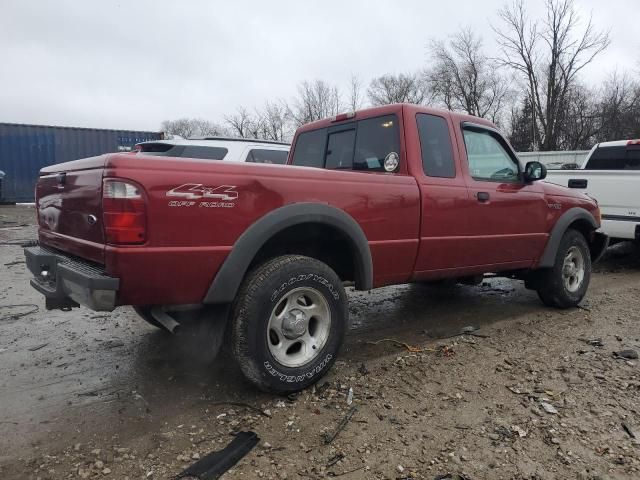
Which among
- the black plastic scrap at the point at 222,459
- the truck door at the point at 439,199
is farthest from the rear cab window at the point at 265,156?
the black plastic scrap at the point at 222,459

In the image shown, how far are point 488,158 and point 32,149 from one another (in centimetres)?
1713

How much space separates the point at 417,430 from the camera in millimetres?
2734

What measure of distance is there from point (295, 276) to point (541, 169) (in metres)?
2.95

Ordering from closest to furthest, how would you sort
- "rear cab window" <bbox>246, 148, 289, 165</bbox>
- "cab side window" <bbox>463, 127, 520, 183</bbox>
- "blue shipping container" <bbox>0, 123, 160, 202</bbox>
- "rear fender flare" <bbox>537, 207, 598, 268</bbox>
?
"cab side window" <bbox>463, 127, 520, 183</bbox>, "rear fender flare" <bbox>537, 207, 598, 268</bbox>, "rear cab window" <bbox>246, 148, 289, 165</bbox>, "blue shipping container" <bbox>0, 123, 160, 202</bbox>

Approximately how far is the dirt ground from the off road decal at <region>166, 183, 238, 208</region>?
1282 millimetres

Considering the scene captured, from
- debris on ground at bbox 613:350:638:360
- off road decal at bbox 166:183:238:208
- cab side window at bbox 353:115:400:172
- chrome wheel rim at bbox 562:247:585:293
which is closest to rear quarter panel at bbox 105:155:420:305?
off road decal at bbox 166:183:238:208

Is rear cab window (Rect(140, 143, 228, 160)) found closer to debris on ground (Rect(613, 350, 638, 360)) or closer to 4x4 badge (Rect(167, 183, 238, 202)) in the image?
4x4 badge (Rect(167, 183, 238, 202))

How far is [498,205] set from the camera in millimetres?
4344

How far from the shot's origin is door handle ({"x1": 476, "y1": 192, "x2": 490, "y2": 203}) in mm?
4152

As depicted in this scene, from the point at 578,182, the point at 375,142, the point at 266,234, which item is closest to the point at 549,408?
the point at 266,234

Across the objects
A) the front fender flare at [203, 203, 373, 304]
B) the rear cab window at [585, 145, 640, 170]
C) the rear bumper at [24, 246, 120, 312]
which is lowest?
the rear bumper at [24, 246, 120, 312]

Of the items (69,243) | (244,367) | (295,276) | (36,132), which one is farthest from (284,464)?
(36,132)

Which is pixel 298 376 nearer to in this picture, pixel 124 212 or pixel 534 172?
pixel 124 212

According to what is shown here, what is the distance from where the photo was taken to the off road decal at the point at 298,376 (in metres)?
2.95
